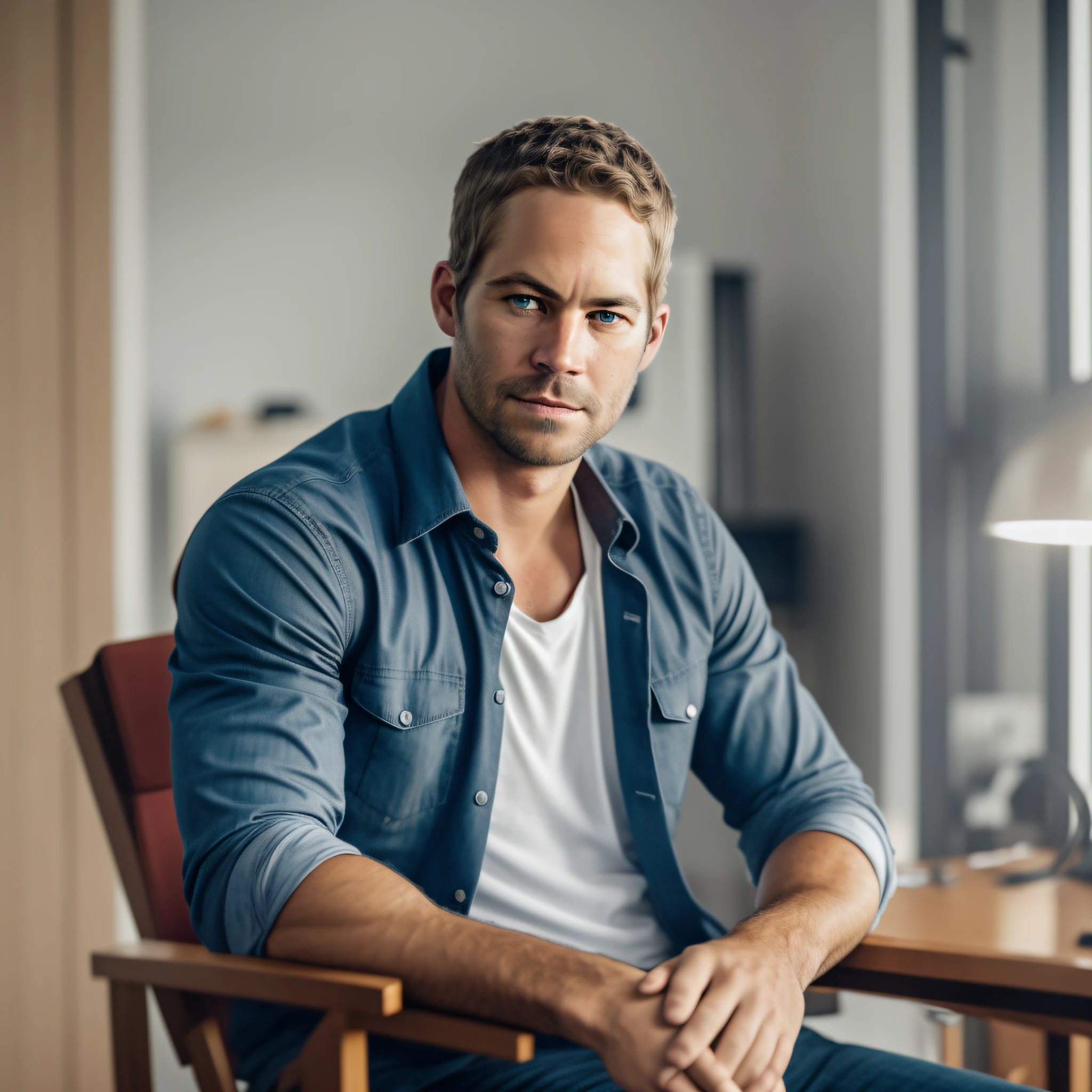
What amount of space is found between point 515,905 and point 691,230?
8.16 feet

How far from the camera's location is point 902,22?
2.45 meters

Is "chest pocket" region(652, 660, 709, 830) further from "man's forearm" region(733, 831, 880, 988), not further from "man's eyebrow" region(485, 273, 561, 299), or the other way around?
"man's eyebrow" region(485, 273, 561, 299)

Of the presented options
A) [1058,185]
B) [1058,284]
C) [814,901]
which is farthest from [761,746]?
[1058,185]

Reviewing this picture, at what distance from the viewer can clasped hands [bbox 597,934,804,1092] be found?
860 mm

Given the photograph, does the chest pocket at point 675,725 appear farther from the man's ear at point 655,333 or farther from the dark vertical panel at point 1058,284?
the dark vertical panel at point 1058,284

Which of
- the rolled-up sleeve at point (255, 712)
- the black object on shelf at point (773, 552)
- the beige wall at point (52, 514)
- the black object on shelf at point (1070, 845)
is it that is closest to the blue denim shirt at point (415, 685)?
the rolled-up sleeve at point (255, 712)

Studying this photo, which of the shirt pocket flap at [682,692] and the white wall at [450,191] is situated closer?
the shirt pocket flap at [682,692]

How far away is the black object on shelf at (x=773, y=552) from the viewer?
284 cm

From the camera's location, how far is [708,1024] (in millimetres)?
883

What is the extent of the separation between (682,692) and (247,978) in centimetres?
58

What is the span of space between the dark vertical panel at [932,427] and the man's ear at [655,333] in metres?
1.27

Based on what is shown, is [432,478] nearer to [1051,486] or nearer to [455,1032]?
[455,1032]

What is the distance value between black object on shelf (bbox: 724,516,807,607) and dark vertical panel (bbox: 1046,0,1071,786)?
834 mm

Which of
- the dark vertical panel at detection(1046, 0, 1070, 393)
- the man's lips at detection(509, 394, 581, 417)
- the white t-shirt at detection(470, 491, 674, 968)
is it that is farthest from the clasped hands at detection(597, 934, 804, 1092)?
the dark vertical panel at detection(1046, 0, 1070, 393)
